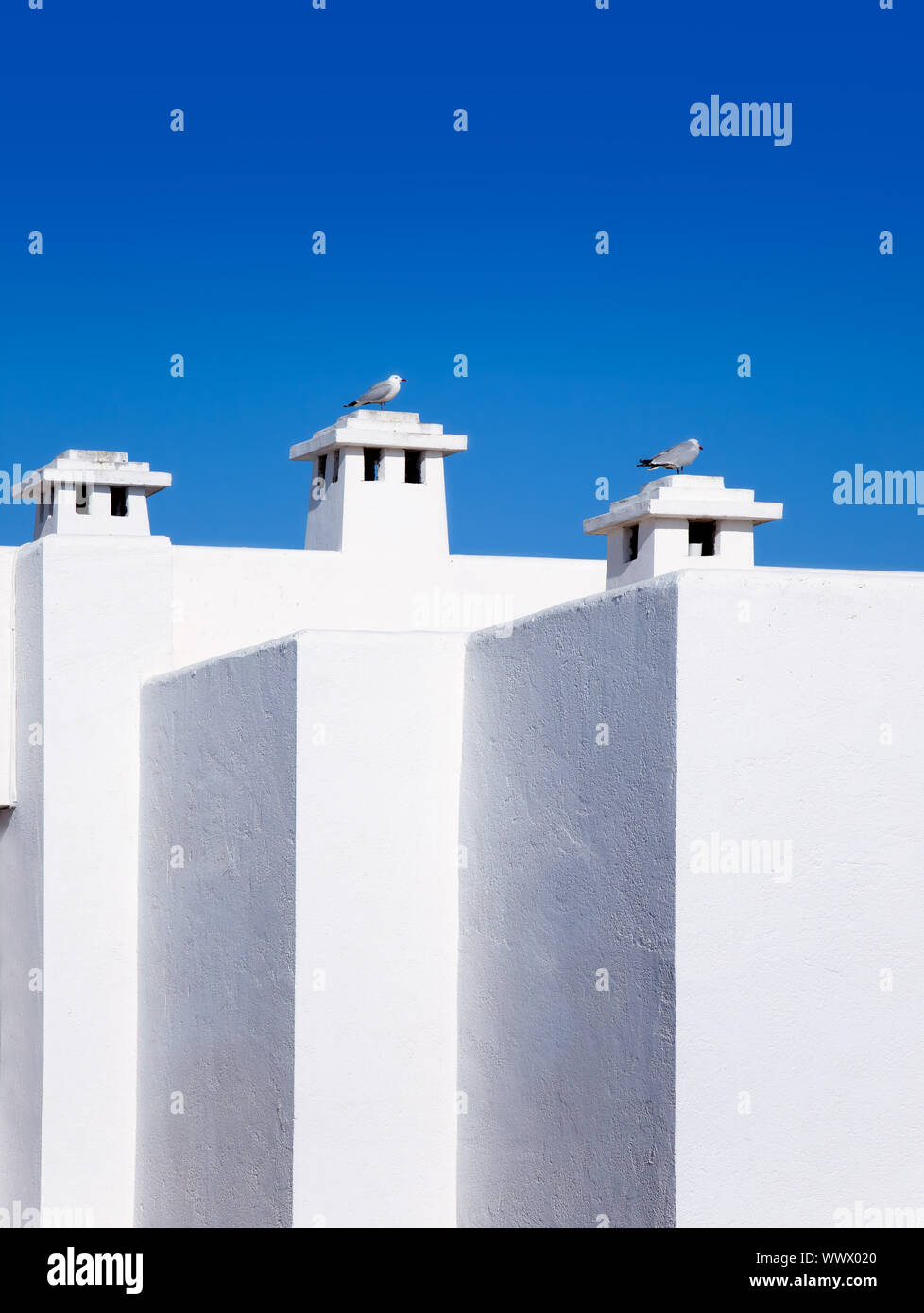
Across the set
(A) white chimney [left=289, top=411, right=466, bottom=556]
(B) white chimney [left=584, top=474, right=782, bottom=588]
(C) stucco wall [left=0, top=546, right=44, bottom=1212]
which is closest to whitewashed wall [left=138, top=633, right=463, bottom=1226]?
(C) stucco wall [left=0, top=546, right=44, bottom=1212]

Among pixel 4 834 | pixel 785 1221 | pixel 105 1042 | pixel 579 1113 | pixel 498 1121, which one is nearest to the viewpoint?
pixel 785 1221

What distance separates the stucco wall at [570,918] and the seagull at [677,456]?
8.35 metres

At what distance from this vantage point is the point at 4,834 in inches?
464

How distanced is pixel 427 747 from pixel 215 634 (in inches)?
174

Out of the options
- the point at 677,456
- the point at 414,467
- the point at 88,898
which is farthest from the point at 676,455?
the point at 88,898

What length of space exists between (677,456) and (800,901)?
10459 millimetres

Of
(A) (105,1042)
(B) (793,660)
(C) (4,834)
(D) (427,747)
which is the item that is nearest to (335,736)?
(D) (427,747)

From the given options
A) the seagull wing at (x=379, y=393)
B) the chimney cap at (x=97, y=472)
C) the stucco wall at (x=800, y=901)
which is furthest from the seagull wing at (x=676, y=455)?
the stucco wall at (x=800, y=901)

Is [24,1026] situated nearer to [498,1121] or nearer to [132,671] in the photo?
[132,671]

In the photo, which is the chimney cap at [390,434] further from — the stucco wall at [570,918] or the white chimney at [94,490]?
the stucco wall at [570,918]

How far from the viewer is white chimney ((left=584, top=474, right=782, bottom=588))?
16.0 m

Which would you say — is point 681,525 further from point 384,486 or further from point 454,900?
point 454,900

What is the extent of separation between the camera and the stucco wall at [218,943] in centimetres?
823

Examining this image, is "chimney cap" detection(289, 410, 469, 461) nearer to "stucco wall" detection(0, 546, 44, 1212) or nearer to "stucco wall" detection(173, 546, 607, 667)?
"stucco wall" detection(173, 546, 607, 667)
